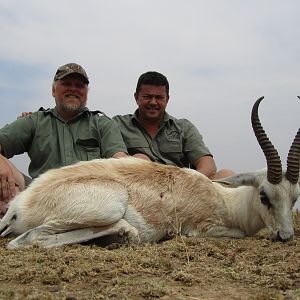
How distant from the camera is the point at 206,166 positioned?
8.62m

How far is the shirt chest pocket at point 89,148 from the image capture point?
25.6ft

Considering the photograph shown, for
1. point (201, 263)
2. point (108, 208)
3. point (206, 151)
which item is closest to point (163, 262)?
point (201, 263)

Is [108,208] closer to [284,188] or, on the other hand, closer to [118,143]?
[284,188]

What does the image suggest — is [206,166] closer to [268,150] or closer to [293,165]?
[268,150]

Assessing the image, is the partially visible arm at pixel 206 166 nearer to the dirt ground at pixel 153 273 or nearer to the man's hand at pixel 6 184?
the man's hand at pixel 6 184

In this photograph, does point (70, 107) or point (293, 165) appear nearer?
point (293, 165)

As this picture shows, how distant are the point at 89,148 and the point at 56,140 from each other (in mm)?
526

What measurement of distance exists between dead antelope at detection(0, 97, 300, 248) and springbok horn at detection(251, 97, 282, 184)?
0.01 meters

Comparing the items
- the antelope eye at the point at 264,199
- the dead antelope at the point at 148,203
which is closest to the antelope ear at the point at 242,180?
the dead antelope at the point at 148,203

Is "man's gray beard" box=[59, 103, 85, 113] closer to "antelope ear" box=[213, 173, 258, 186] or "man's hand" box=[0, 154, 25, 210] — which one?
"man's hand" box=[0, 154, 25, 210]

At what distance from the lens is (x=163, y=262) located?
389 centimetres

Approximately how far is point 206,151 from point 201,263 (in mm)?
4990

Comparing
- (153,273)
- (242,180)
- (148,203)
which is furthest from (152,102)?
(153,273)

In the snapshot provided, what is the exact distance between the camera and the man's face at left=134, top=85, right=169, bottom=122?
348 inches
